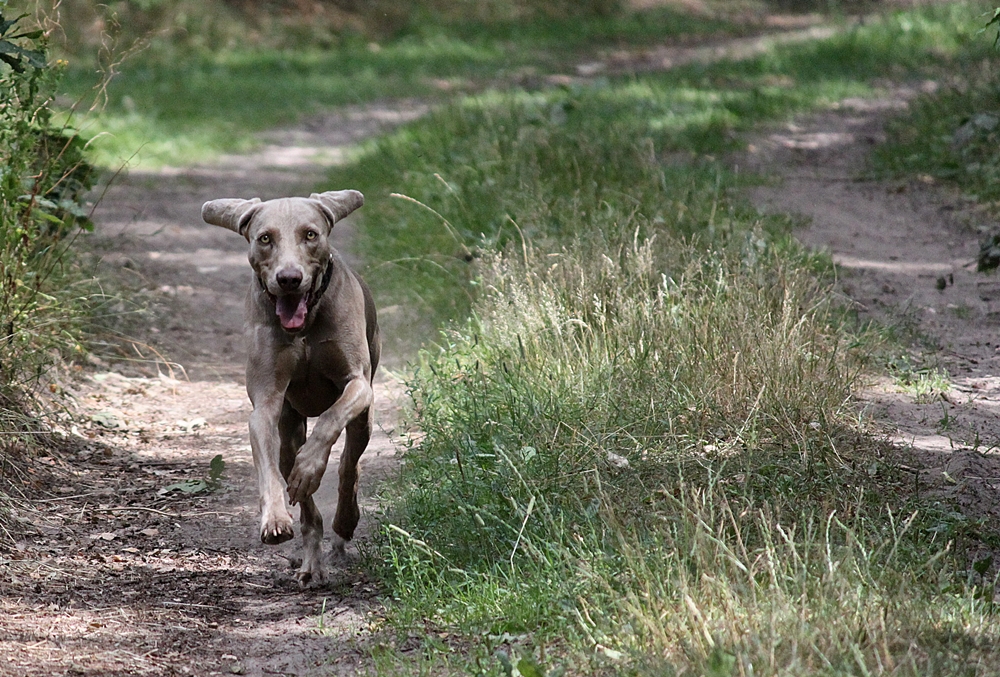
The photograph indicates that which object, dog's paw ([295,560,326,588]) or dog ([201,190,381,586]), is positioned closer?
dog ([201,190,381,586])

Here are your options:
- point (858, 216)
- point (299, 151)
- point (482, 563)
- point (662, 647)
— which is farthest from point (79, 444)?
point (299, 151)

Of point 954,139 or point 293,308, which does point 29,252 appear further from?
point 954,139

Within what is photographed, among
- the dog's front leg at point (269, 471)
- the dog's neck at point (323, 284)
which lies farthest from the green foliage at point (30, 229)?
the dog's neck at point (323, 284)

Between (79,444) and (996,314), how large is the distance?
5302 millimetres

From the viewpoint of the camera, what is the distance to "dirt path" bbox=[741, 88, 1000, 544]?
16.3 feet

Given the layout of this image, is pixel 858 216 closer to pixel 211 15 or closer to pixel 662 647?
pixel 662 647

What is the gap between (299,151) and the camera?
1335 centimetres

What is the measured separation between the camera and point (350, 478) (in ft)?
15.9

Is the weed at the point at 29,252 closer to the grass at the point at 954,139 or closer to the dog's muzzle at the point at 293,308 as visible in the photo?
the dog's muzzle at the point at 293,308

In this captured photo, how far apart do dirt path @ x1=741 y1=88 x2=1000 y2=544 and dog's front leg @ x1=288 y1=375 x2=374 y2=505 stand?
2.06 m

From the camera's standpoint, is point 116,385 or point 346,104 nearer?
point 116,385

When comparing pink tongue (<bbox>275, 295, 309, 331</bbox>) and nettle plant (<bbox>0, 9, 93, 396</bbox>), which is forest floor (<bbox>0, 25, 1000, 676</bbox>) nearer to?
nettle plant (<bbox>0, 9, 93, 396</bbox>)

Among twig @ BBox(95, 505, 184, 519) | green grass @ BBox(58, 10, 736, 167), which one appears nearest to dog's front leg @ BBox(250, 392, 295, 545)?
twig @ BBox(95, 505, 184, 519)

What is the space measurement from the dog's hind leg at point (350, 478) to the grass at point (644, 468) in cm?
16
